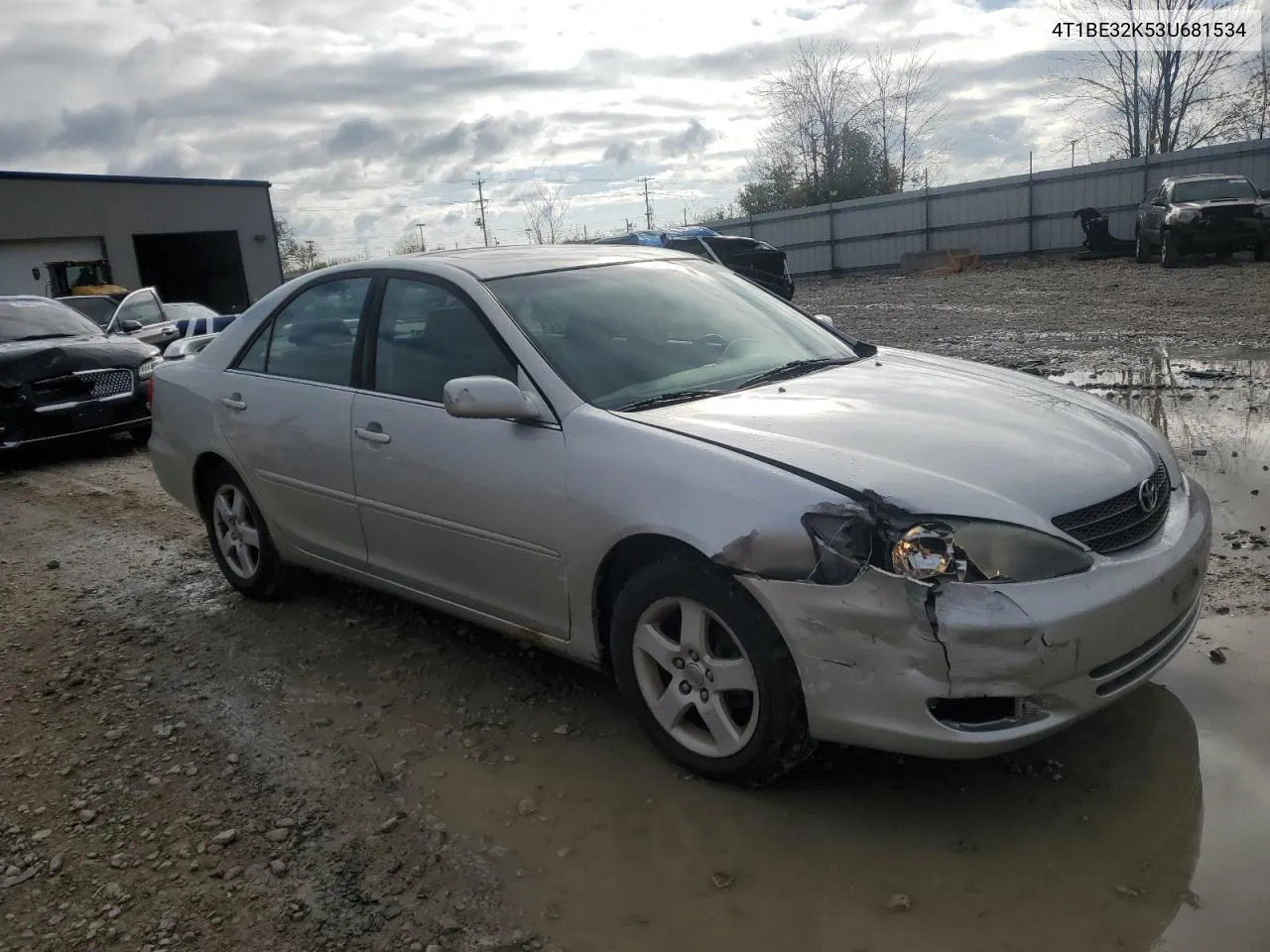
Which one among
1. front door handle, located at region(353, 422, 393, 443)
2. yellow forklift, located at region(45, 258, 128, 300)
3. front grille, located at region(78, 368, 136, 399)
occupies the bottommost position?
front grille, located at region(78, 368, 136, 399)

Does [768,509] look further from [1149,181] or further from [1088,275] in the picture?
[1149,181]

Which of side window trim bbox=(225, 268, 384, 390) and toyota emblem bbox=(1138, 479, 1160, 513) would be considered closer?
toyota emblem bbox=(1138, 479, 1160, 513)

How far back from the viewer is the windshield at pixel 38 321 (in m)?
9.66

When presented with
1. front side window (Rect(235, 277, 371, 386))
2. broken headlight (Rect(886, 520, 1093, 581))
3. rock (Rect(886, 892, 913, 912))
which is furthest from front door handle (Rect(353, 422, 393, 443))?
rock (Rect(886, 892, 913, 912))

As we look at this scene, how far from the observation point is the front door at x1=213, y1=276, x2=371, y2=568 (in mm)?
4102

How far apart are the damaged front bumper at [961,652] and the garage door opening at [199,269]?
37153 millimetres

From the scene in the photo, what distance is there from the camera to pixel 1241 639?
3.61 m

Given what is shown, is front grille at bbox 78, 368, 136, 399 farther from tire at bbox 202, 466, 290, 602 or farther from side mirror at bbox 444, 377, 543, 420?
side mirror at bbox 444, 377, 543, 420

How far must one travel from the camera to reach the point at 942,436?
9.68 ft

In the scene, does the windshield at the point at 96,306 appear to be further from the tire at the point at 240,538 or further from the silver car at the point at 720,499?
the silver car at the point at 720,499

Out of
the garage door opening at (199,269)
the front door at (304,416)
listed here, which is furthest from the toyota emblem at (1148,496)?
the garage door opening at (199,269)

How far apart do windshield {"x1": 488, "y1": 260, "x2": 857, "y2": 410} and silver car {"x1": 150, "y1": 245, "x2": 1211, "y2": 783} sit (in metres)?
0.01

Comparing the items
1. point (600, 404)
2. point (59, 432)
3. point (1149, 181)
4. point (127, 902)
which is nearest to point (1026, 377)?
point (600, 404)

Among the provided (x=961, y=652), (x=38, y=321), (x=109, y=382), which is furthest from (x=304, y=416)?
(x=38, y=321)
